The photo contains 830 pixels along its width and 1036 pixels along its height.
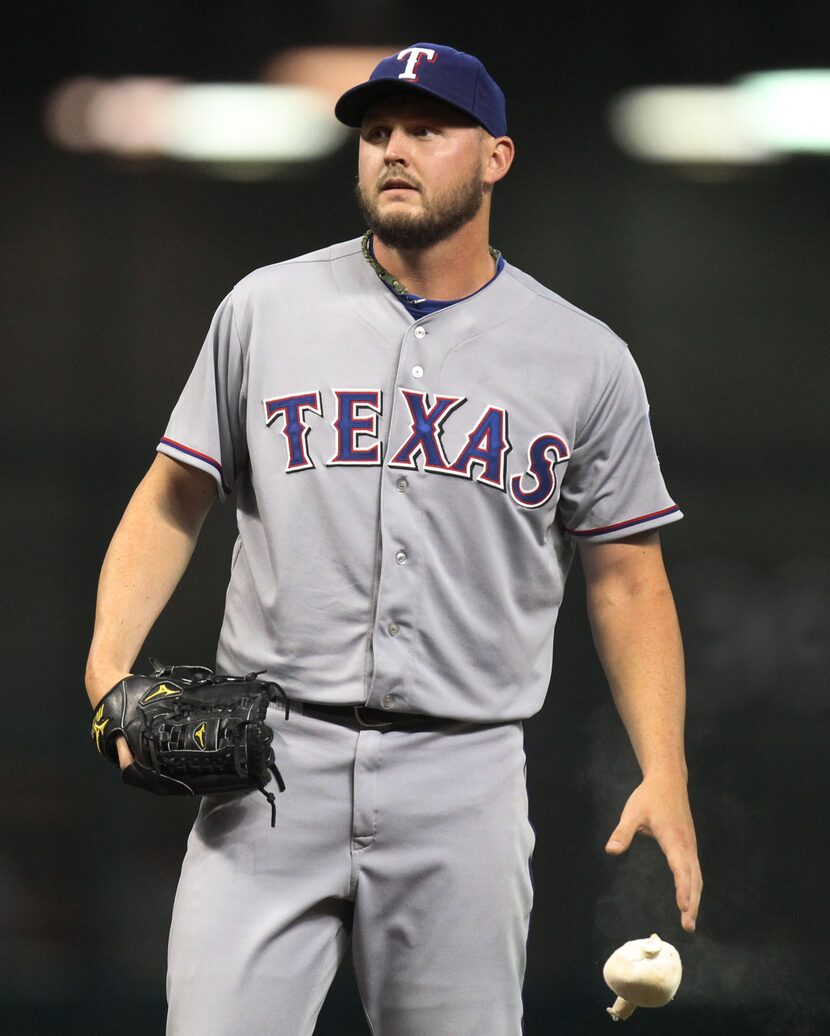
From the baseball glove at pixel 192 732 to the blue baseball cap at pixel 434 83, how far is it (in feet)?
2.62

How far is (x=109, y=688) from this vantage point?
1.71 metres

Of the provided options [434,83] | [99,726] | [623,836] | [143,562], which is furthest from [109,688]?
[434,83]

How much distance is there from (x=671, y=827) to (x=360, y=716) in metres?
0.43

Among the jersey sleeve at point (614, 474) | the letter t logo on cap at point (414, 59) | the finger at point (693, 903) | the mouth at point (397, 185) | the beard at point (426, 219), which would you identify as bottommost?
the finger at point (693, 903)

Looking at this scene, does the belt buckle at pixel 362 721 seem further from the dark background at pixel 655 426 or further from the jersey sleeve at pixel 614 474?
the dark background at pixel 655 426

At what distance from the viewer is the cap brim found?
5.92ft

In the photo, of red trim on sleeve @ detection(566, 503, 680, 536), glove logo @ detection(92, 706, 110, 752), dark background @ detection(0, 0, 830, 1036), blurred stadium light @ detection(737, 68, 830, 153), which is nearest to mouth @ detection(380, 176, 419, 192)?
red trim on sleeve @ detection(566, 503, 680, 536)

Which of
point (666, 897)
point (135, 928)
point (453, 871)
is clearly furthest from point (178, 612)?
point (453, 871)

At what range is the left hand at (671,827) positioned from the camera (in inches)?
69.5

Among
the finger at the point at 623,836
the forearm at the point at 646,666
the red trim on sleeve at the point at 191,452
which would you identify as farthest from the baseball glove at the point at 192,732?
the forearm at the point at 646,666

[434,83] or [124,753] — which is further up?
[434,83]

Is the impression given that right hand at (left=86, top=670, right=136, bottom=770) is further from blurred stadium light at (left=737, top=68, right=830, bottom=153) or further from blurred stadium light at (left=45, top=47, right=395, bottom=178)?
blurred stadium light at (left=737, top=68, right=830, bottom=153)

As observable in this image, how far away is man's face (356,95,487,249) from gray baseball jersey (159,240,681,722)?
0.34ft

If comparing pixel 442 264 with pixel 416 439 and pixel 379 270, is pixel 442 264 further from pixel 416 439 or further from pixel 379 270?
pixel 416 439
